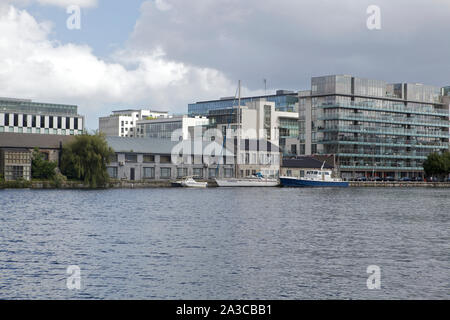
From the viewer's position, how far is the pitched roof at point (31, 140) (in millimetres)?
127881

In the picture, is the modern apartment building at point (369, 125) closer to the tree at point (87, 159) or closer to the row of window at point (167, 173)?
the row of window at point (167, 173)

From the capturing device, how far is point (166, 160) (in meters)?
148

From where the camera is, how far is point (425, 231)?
162ft

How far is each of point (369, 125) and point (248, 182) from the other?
169 ft

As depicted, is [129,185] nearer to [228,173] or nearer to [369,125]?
[228,173]

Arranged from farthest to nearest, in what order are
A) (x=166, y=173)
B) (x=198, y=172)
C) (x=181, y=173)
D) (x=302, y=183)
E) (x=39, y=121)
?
(x=39, y=121)
(x=198, y=172)
(x=302, y=183)
(x=181, y=173)
(x=166, y=173)

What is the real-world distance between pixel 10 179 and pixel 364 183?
83.5 metres

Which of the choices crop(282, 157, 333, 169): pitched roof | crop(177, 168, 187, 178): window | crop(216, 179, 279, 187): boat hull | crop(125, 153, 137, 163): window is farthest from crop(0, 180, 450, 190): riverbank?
crop(282, 157, 333, 169): pitched roof

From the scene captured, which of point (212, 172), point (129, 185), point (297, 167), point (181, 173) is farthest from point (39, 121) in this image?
point (297, 167)

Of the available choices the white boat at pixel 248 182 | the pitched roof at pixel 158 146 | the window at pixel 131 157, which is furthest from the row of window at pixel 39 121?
the white boat at pixel 248 182

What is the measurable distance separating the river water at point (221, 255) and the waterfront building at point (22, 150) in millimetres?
61567

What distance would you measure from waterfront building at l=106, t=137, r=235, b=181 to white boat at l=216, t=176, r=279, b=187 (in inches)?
303
